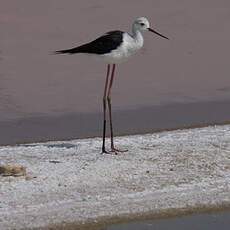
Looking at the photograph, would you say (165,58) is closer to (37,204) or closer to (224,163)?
(224,163)

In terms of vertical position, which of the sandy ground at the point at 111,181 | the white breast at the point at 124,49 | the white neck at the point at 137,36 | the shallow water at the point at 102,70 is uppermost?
the white neck at the point at 137,36

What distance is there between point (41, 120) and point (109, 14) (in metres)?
6.16

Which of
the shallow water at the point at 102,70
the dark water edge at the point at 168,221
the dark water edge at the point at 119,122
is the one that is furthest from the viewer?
the shallow water at the point at 102,70

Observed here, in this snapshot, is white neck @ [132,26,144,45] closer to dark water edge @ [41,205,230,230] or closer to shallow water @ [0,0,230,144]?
shallow water @ [0,0,230,144]

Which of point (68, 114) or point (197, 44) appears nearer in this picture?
point (68, 114)

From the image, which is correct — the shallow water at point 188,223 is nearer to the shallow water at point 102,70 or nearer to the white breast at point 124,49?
the white breast at point 124,49

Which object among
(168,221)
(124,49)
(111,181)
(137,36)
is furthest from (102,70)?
(168,221)

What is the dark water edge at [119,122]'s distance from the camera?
40.2 ft

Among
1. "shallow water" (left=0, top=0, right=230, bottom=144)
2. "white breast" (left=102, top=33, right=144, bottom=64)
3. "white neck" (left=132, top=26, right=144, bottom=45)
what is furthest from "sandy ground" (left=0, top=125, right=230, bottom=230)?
"shallow water" (left=0, top=0, right=230, bottom=144)

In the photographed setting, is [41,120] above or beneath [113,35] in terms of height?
beneath

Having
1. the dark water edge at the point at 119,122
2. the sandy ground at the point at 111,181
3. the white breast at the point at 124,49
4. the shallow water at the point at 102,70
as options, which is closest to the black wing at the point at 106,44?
the white breast at the point at 124,49

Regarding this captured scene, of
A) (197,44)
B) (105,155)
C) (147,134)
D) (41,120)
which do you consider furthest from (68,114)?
(197,44)

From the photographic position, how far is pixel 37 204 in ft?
28.3

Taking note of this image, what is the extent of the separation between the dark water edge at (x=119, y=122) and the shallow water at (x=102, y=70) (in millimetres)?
13
